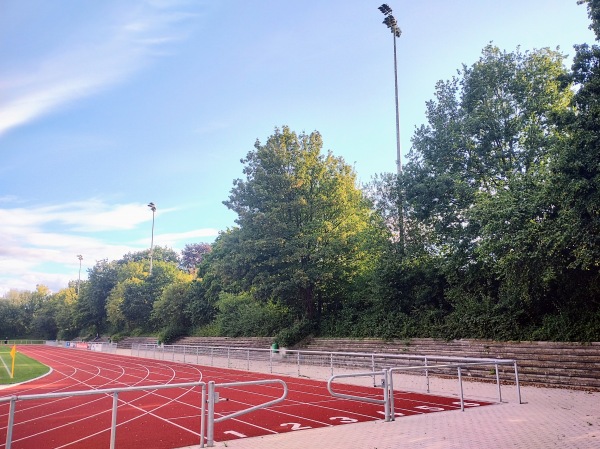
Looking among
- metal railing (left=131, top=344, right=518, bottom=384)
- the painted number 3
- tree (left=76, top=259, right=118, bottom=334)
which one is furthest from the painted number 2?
tree (left=76, top=259, right=118, bottom=334)

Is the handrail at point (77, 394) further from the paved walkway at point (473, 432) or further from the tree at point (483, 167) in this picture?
the tree at point (483, 167)

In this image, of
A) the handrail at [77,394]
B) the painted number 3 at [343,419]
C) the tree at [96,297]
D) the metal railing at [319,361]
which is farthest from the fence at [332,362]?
the tree at [96,297]

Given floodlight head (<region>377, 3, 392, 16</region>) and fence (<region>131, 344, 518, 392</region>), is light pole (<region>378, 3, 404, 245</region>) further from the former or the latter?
fence (<region>131, 344, 518, 392</region>)

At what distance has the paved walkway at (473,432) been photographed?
716cm

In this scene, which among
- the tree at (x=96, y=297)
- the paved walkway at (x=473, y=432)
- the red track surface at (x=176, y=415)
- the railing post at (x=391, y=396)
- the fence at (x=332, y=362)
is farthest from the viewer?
the tree at (x=96, y=297)

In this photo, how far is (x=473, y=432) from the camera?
313 inches

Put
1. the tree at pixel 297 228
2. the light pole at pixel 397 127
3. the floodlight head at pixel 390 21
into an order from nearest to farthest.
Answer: the light pole at pixel 397 127 → the tree at pixel 297 228 → the floodlight head at pixel 390 21

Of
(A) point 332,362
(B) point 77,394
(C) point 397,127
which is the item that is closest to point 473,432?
(B) point 77,394

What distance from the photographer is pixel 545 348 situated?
587 inches

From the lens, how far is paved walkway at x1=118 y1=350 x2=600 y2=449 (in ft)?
23.5

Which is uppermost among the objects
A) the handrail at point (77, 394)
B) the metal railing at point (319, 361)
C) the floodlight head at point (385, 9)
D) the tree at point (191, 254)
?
the floodlight head at point (385, 9)

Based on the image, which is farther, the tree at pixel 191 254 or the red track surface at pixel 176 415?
the tree at pixel 191 254

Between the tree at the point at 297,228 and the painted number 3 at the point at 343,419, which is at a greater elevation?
the tree at the point at 297,228

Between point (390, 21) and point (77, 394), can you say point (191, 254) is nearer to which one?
point (390, 21)
